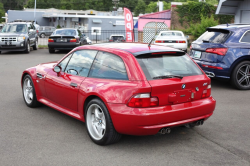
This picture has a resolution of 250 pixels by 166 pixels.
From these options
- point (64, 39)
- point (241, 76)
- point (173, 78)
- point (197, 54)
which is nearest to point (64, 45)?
point (64, 39)

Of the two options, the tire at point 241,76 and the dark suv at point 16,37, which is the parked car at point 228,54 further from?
the dark suv at point 16,37

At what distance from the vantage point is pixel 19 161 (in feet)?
13.3

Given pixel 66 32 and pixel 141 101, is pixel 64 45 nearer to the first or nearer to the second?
pixel 66 32

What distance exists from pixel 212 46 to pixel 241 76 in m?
1.21

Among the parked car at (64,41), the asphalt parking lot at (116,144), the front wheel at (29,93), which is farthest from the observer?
the parked car at (64,41)

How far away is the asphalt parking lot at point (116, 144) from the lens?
4.09m

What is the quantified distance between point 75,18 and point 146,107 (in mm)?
50425

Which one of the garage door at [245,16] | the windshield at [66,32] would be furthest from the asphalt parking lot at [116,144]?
the garage door at [245,16]

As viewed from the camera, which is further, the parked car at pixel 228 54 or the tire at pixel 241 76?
the tire at pixel 241 76

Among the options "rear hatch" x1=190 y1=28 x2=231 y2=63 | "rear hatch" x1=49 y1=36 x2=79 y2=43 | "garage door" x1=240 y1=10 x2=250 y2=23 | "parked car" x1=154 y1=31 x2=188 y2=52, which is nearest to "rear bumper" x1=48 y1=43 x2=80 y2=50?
"rear hatch" x1=49 y1=36 x2=79 y2=43

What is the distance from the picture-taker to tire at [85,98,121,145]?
4.38 m

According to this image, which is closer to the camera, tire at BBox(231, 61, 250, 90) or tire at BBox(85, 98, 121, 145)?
tire at BBox(85, 98, 121, 145)

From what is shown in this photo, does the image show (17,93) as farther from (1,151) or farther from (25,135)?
(1,151)

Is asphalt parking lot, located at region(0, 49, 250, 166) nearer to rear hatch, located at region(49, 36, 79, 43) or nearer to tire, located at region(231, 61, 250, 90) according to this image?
tire, located at region(231, 61, 250, 90)
